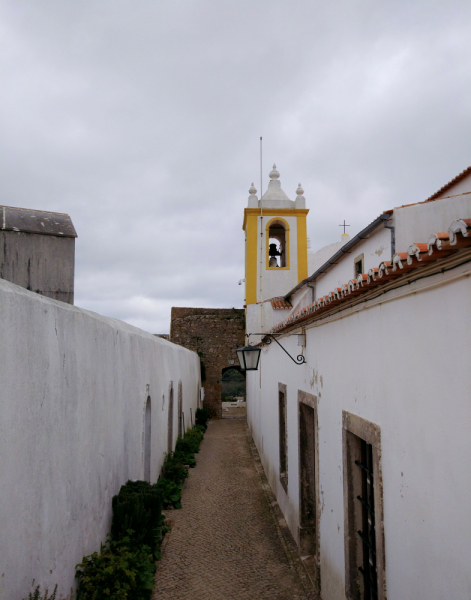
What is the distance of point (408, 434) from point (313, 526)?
3.68 metres

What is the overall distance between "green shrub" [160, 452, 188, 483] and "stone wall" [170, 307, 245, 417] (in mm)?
12308

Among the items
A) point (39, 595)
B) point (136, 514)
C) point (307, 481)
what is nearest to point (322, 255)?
point (307, 481)

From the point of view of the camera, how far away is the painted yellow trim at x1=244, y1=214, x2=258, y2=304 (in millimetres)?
18266

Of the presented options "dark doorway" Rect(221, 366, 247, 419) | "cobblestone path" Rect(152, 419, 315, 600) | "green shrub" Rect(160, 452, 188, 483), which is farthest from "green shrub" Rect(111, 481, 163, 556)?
"dark doorway" Rect(221, 366, 247, 419)

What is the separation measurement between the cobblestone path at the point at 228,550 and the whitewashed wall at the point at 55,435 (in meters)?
1.32

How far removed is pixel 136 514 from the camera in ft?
16.1

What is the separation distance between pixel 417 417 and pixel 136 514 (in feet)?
11.6

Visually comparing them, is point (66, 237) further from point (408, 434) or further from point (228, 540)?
point (228, 540)

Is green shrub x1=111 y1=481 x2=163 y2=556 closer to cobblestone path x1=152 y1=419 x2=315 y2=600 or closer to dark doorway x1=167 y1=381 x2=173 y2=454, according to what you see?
cobblestone path x1=152 y1=419 x2=315 y2=600

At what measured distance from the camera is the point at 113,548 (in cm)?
457

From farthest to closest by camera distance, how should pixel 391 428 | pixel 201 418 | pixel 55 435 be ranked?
pixel 201 418, pixel 55 435, pixel 391 428

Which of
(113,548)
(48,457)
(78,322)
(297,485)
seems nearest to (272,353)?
(297,485)

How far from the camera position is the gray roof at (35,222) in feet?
12.2

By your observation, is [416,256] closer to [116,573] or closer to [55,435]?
[55,435]
